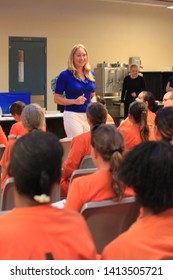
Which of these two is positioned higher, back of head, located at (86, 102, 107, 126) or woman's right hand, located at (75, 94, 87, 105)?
woman's right hand, located at (75, 94, 87, 105)

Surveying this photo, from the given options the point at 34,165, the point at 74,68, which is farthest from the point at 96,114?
the point at 34,165

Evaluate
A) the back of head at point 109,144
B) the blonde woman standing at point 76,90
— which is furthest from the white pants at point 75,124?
the back of head at point 109,144

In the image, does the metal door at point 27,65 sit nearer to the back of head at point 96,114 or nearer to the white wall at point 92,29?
the white wall at point 92,29

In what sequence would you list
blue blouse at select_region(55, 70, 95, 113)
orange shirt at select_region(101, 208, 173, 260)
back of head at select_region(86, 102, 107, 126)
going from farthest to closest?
blue blouse at select_region(55, 70, 95, 113)
back of head at select_region(86, 102, 107, 126)
orange shirt at select_region(101, 208, 173, 260)

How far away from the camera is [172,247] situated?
4.97 ft

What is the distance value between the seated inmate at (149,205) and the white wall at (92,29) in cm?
899

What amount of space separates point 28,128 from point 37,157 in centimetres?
215

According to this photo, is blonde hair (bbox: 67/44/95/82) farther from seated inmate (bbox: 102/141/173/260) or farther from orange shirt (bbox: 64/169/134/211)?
seated inmate (bbox: 102/141/173/260)

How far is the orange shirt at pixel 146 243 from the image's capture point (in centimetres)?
148

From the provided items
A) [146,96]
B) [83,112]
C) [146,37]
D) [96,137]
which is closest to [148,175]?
[96,137]

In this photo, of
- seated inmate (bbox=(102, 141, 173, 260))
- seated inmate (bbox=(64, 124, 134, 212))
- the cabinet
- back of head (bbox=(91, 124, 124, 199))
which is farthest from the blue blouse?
the cabinet

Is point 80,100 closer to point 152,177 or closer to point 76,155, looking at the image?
point 76,155

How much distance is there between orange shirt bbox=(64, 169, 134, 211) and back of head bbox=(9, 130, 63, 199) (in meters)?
0.71

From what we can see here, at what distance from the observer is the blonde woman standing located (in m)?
4.67
